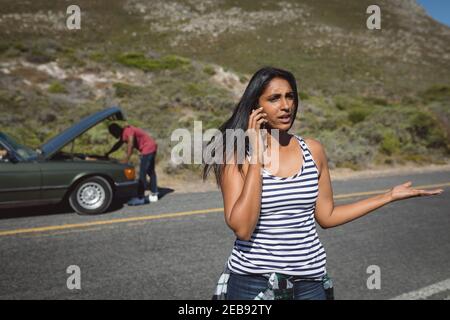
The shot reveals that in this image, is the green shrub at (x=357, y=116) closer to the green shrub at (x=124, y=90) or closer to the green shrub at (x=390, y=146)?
the green shrub at (x=390, y=146)

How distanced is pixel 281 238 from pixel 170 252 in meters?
3.54

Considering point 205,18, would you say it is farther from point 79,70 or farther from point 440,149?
point 440,149

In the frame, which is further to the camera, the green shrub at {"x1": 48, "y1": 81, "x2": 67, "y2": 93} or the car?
the green shrub at {"x1": 48, "y1": 81, "x2": 67, "y2": 93}

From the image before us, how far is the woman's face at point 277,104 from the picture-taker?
2105 mm

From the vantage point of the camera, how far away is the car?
6758 millimetres

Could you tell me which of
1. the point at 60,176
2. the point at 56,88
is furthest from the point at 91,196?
the point at 56,88

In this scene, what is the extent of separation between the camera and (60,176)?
23.3 feet

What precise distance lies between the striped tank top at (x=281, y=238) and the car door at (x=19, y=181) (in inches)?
231


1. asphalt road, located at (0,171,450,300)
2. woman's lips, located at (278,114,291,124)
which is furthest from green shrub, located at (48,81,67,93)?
woman's lips, located at (278,114,291,124)

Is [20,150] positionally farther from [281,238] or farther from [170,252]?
[281,238]

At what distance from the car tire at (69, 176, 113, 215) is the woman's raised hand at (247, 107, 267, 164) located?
596cm

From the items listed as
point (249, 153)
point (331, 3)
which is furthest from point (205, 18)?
point (249, 153)

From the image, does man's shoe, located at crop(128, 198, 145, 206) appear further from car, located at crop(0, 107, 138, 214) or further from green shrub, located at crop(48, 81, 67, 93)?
green shrub, located at crop(48, 81, 67, 93)

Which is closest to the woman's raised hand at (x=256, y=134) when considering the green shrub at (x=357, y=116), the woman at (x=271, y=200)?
the woman at (x=271, y=200)
